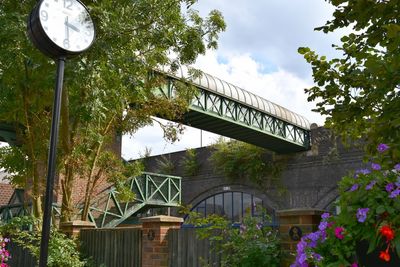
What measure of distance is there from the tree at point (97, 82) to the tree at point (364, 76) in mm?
3109

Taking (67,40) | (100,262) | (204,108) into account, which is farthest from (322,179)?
(67,40)

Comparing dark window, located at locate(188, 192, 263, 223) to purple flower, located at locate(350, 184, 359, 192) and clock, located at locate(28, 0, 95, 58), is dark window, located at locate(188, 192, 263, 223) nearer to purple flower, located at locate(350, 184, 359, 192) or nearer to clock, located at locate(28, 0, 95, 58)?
clock, located at locate(28, 0, 95, 58)

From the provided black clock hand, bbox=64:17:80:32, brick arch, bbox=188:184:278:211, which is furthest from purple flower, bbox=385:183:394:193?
brick arch, bbox=188:184:278:211

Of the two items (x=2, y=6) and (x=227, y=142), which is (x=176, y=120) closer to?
(x=2, y=6)

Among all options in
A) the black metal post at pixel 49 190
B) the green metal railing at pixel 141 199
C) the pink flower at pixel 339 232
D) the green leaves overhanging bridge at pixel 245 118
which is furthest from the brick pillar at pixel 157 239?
the green leaves overhanging bridge at pixel 245 118

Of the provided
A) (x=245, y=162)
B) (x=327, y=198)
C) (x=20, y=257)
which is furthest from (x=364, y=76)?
(x=245, y=162)

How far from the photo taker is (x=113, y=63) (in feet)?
23.4

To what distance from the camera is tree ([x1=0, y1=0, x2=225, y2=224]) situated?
672 centimetres

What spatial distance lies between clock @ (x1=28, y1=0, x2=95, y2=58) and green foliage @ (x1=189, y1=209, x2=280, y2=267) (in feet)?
9.02

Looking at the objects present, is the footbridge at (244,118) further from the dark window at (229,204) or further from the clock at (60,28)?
the clock at (60,28)

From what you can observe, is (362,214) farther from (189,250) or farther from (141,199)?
(141,199)

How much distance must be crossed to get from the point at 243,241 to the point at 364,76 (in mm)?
2242

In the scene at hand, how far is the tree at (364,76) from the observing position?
12.7ft

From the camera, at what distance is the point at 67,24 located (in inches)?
142
